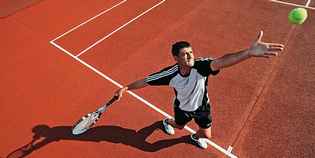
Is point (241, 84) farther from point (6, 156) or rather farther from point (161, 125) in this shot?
point (6, 156)

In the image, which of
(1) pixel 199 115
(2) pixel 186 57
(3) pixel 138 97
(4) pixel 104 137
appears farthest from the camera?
(3) pixel 138 97

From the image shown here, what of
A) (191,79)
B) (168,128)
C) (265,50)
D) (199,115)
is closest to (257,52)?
(265,50)

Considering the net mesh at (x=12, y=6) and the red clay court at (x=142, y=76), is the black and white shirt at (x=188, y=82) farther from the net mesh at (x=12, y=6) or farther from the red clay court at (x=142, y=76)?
the net mesh at (x=12, y=6)

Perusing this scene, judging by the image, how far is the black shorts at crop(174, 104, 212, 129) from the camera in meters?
6.88

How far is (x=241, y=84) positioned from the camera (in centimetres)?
935

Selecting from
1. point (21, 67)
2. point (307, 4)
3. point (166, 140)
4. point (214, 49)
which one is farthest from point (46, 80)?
point (307, 4)

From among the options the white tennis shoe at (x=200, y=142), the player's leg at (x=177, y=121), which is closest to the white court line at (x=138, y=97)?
the white tennis shoe at (x=200, y=142)

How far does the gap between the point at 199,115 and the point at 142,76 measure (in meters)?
3.71

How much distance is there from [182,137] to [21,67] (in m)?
6.25

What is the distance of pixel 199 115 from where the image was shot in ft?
22.7

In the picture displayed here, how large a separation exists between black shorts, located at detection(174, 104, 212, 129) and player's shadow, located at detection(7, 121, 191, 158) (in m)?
1.01

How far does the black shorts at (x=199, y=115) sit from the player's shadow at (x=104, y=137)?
1006mm

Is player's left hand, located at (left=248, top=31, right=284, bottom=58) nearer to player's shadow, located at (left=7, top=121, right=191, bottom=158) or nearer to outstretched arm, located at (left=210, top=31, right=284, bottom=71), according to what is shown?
outstretched arm, located at (left=210, top=31, right=284, bottom=71)

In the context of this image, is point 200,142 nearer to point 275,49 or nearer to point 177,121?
point 177,121
